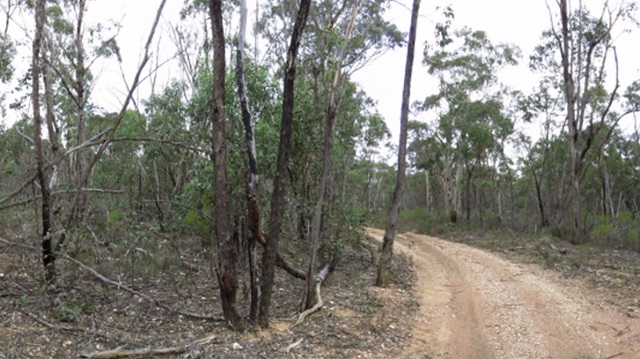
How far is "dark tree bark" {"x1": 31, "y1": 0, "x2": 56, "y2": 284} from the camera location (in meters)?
7.27

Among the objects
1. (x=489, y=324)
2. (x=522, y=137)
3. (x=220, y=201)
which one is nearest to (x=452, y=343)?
(x=489, y=324)

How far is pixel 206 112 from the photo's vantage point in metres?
10.5

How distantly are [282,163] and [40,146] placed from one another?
327cm

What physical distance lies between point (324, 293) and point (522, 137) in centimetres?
2387

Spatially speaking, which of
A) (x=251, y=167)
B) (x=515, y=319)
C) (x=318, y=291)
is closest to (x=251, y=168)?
(x=251, y=167)

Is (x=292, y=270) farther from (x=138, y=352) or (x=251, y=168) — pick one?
(x=138, y=352)

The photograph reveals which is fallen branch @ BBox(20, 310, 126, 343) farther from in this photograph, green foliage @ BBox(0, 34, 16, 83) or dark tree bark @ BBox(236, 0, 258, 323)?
green foliage @ BBox(0, 34, 16, 83)

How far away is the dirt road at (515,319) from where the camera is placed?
7.52 meters

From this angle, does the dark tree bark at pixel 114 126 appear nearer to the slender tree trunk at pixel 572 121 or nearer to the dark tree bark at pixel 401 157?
the dark tree bark at pixel 401 157

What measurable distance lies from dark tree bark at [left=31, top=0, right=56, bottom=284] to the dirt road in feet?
17.2

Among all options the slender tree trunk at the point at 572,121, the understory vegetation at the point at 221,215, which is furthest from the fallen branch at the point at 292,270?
the slender tree trunk at the point at 572,121

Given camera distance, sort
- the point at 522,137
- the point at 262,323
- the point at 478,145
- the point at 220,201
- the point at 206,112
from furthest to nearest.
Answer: the point at 522,137 → the point at 478,145 → the point at 206,112 → the point at 262,323 → the point at 220,201

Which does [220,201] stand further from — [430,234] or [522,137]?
[522,137]

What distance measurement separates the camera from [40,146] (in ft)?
24.0
